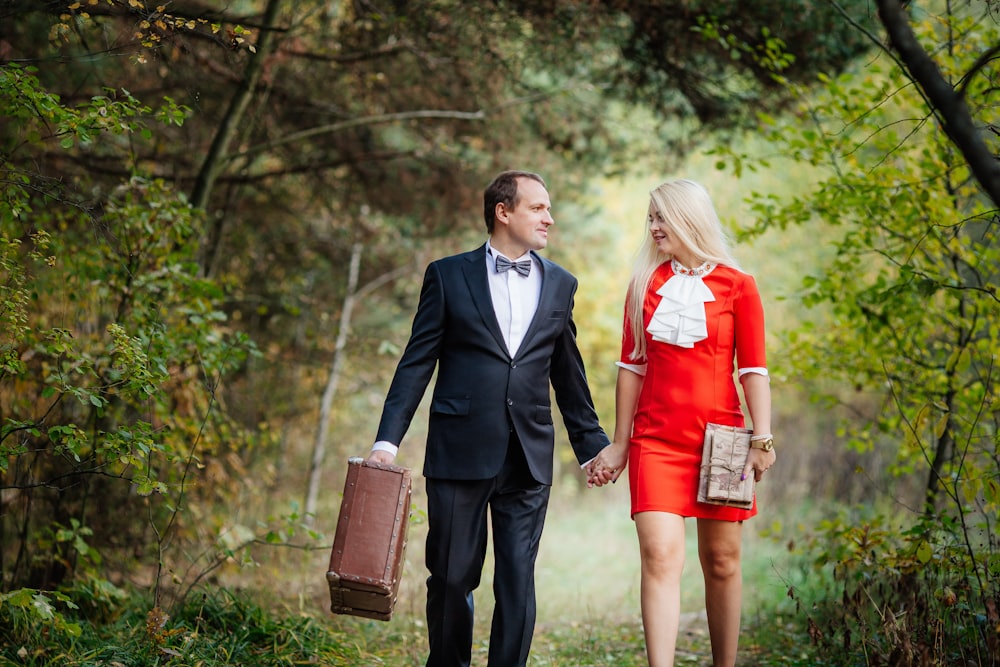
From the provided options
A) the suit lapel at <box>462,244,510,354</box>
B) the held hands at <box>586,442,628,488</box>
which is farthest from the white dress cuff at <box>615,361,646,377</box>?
the suit lapel at <box>462,244,510,354</box>

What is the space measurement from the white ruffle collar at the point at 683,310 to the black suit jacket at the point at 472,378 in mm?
460

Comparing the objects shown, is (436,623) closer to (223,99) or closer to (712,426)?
(712,426)

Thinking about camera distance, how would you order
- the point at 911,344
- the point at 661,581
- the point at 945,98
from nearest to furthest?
the point at 945,98 → the point at 661,581 → the point at 911,344

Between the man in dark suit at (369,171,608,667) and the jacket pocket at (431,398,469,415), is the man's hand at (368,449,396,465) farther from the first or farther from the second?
the jacket pocket at (431,398,469,415)

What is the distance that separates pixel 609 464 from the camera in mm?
4113

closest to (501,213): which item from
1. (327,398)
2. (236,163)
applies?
(236,163)

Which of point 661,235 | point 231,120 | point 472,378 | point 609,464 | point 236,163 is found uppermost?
point 236,163

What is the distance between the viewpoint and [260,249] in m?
10.5

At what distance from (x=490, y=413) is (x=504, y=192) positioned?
3.24 feet

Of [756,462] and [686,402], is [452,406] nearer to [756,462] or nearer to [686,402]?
[686,402]

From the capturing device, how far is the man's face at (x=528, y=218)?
13.5 feet

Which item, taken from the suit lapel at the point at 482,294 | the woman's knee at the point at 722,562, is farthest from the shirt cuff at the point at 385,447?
the woman's knee at the point at 722,562

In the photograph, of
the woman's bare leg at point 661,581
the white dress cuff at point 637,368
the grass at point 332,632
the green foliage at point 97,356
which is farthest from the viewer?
the grass at point 332,632

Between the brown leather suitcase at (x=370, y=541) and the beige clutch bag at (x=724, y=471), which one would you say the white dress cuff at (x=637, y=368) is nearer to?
the beige clutch bag at (x=724, y=471)
